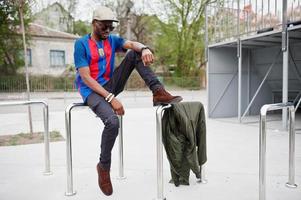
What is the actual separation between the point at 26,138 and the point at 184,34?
22381 mm

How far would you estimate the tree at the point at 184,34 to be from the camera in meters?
25.0

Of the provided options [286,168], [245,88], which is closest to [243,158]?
[286,168]

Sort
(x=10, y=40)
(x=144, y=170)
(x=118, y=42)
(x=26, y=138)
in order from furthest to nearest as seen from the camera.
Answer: (x=10, y=40)
(x=26, y=138)
(x=144, y=170)
(x=118, y=42)

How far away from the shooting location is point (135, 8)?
2753 centimetres

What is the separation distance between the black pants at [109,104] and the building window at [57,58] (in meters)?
25.8

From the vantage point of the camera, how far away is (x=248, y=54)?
827 centimetres

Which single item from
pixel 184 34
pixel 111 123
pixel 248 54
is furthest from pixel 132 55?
pixel 184 34

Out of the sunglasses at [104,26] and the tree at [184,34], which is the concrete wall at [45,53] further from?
the sunglasses at [104,26]

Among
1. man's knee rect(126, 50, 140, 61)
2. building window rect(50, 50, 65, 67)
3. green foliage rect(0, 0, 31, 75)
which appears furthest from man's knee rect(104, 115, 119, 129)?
building window rect(50, 50, 65, 67)

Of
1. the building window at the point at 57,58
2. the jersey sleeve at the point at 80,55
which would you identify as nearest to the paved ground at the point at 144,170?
the jersey sleeve at the point at 80,55

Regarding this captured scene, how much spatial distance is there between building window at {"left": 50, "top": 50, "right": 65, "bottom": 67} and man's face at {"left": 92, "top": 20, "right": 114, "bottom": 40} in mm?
25922

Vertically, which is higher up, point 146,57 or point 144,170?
point 146,57

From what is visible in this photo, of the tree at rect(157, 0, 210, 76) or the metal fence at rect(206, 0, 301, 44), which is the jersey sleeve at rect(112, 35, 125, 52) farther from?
the tree at rect(157, 0, 210, 76)

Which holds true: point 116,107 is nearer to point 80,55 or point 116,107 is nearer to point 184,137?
point 80,55
